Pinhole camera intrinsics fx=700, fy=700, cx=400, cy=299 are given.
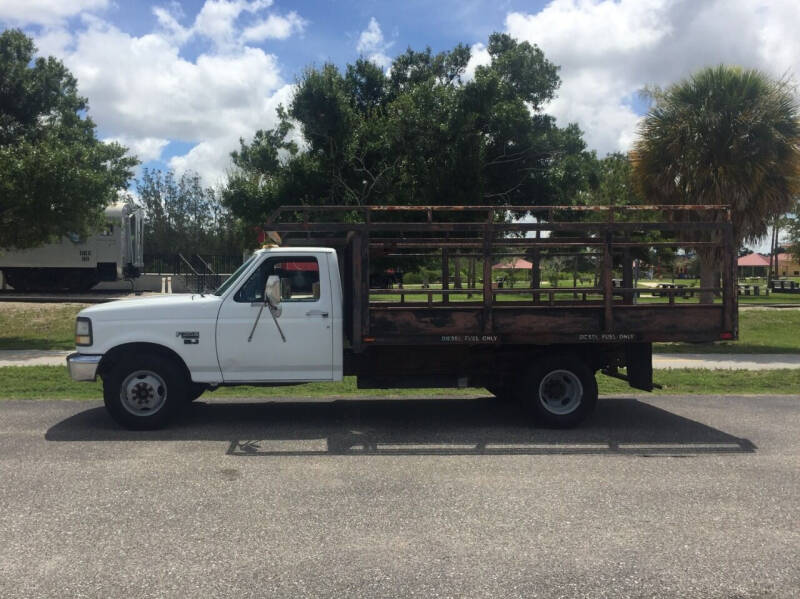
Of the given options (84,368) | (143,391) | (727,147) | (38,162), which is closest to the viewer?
(84,368)

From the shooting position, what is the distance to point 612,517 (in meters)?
5.01

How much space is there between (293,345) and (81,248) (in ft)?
74.9

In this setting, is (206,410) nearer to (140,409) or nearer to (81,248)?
(140,409)

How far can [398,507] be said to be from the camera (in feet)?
17.1

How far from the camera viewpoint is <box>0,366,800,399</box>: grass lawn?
10.0 metres

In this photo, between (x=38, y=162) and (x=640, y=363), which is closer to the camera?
(x=640, y=363)

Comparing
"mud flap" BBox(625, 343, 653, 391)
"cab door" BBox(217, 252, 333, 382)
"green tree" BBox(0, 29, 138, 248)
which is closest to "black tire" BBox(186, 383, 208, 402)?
"cab door" BBox(217, 252, 333, 382)

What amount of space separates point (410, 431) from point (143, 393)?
2913mm

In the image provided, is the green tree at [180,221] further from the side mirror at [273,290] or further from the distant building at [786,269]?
the distant building at [786,269]

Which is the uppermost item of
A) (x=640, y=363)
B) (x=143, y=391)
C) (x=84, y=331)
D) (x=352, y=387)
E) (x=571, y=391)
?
Answer: (x=84, y=331)

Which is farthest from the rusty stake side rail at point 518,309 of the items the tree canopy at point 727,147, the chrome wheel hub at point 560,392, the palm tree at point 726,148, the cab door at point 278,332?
the tree canopy at point 727,147

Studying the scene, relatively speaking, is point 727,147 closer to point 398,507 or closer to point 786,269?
point 398,507

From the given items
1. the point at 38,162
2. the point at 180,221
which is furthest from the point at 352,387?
the point at 180,221

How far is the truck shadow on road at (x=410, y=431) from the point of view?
6977 millimetres
